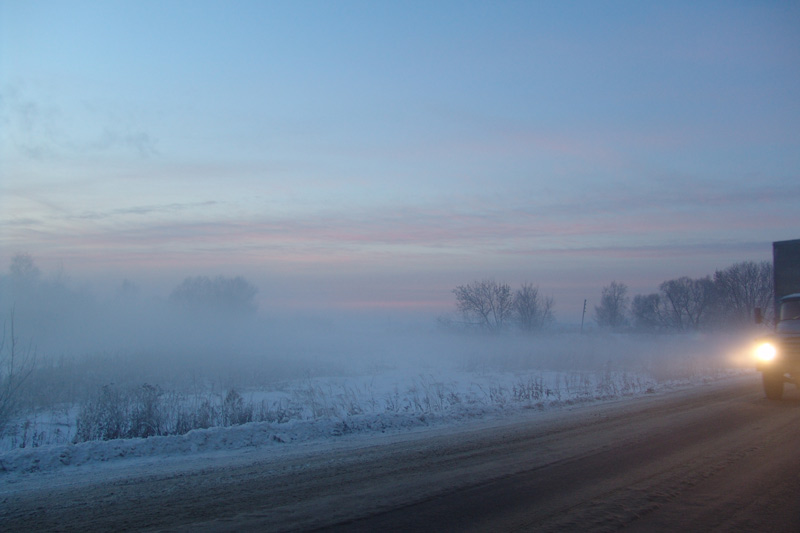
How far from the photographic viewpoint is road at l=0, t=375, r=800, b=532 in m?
5.31

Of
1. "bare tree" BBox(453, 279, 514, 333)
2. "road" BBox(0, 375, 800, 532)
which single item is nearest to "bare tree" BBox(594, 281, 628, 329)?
"bare tree" BBox(453, 279, 514, 333)

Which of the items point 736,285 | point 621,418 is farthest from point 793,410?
point 736,285

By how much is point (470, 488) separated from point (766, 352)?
13.3m

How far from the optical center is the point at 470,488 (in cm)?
645

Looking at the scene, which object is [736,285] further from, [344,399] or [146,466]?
[146,466]

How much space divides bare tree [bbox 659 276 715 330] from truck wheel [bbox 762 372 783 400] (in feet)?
271

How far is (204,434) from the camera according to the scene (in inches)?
391

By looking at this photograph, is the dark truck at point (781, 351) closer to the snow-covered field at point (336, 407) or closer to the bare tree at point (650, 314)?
the snow-covered field at point (336, 407)

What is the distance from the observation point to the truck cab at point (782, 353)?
14211mm

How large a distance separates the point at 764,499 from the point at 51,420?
1677cm

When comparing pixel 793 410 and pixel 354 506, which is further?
pixel 793 410

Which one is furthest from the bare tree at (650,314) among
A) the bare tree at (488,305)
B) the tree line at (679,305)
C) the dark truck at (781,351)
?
the dark truck at (781,351)

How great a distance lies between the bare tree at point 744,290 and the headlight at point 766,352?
206 feet

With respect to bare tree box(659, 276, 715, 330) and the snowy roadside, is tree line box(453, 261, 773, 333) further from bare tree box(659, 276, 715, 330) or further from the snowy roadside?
the snowy roadside
